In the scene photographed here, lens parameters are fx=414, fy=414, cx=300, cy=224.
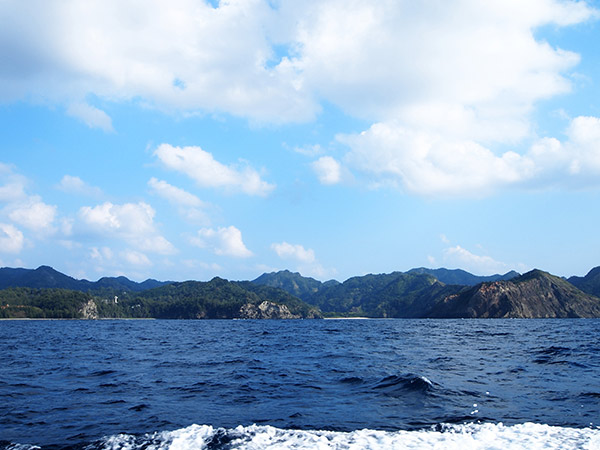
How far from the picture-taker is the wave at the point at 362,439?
15219mm

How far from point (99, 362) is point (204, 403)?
77.8 ft

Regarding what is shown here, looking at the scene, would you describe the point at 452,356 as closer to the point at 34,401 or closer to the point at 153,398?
the point at 153,398

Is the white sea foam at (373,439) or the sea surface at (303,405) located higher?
the white sea foam at (373,439)

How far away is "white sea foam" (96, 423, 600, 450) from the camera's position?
15.2 metres

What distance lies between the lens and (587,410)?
2033cm

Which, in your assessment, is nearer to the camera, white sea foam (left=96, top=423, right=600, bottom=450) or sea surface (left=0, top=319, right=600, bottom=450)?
white sea foam (left=96, top=423, right=600, bottom=450)

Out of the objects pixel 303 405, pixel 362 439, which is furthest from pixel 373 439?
pixel 303 405

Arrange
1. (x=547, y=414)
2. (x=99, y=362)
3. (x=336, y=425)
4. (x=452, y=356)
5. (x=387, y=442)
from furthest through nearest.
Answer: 1. (x=452, y=356)
2. (x=99, y=362)
3. (x=547, y=414)
4. (x=336, y=425)
5. (x=387, y=442)

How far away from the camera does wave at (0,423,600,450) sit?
1522 centimetres

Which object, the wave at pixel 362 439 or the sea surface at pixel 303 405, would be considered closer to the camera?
the wave at pixel 362 439

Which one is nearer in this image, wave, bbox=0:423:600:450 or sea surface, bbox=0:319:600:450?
wave, bbox=0:423:600:450

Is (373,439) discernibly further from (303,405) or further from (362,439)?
(303,405)

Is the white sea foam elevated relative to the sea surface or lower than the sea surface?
Result: elevated

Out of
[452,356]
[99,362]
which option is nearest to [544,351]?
[452,356]
